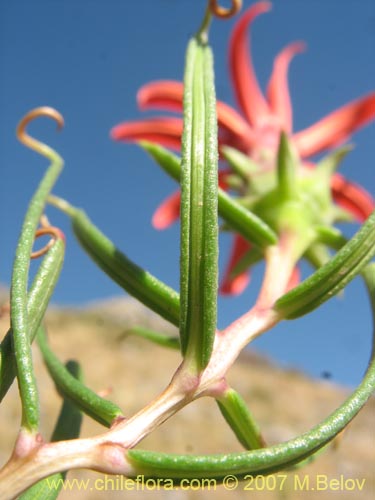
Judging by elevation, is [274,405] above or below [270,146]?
below

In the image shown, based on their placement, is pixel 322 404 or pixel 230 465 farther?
pixel 322 404

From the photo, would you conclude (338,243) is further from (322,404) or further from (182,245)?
(322,404)

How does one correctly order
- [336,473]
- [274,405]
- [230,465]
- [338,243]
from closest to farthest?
[230,465], [338,243], [336,473], [274,405]

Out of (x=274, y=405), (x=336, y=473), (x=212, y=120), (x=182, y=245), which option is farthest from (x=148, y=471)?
(x=274, y=405)

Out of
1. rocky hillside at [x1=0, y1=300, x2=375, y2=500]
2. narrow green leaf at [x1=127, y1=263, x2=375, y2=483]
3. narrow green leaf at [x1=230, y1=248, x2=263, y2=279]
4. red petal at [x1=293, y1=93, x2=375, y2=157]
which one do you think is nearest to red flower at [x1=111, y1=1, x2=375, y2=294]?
red petal at [x1=293, y1=93, x2=375, y2=157]

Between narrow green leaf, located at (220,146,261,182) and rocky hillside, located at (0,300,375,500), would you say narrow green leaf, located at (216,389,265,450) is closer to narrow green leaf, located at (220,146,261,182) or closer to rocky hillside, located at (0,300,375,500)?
narrow green leaf, located at (220,146,261,182)

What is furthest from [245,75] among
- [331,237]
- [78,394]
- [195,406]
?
[195,406]
